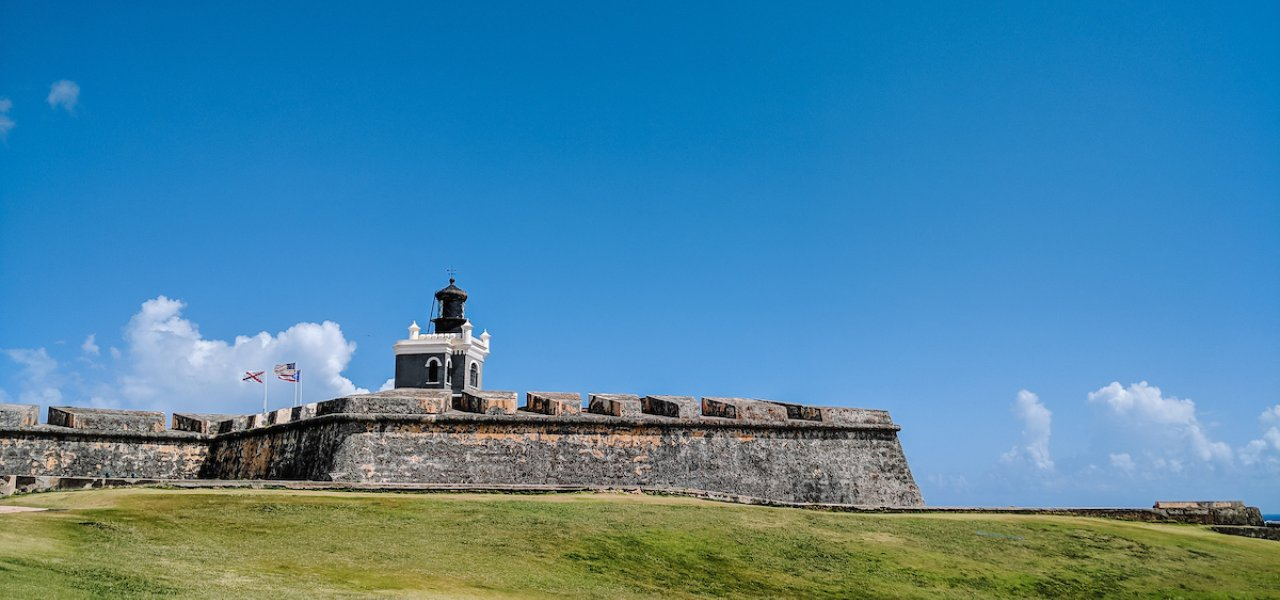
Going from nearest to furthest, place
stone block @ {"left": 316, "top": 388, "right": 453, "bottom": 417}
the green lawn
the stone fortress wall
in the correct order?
the green lawn, the stone fortress wall, stone block @ {"left": 316, "top": 388, "right": 453, "bottom": 417}

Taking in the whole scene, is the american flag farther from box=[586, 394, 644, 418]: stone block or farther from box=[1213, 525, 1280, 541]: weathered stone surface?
box=[1213, 525, 1280, 541]: weathered stone surface

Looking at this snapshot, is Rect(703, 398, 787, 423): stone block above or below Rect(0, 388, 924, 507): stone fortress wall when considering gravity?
above

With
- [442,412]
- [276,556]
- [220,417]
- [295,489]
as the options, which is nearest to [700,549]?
[276,556]

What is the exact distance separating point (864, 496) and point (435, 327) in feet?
87.7

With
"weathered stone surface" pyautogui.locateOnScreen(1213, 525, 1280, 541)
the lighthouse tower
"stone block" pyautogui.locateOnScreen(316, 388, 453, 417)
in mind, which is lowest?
"weathered stone surface" pyautogui.locateOnScreen(1213, 525, 1280, 541)

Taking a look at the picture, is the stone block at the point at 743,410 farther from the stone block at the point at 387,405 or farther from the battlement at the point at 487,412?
the stone block at the point at 387,405

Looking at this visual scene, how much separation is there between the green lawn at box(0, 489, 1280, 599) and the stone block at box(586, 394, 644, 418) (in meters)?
4.08

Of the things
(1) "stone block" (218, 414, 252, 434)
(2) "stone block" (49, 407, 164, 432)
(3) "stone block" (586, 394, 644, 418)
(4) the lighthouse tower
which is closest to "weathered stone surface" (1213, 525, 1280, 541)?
(3) "stone block" (586, 394, 644, 418)

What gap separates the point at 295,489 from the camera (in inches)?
600

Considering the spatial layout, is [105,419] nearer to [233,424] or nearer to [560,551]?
[233,424]

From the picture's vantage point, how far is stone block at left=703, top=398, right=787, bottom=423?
20875 mm

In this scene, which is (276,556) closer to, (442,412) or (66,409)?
(442,412)

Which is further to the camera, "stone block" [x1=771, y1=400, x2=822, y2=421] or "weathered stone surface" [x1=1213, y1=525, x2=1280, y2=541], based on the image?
"stone block" [x1=771, y1=400, x2=822, y2=421]

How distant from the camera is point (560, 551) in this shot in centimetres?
1134
